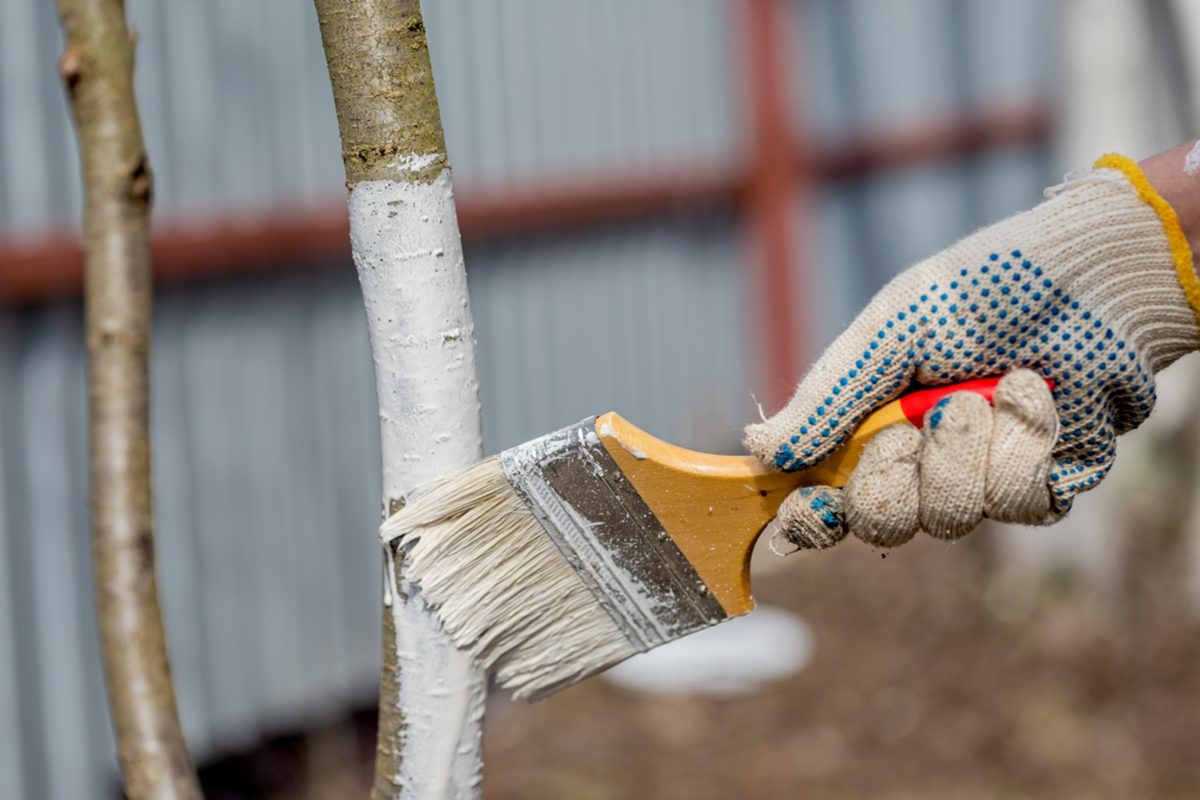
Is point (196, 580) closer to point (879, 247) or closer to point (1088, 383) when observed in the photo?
point (1088, 383)

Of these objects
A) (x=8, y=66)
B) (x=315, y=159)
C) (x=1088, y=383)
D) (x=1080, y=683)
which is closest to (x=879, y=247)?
(x=1080, y=683)

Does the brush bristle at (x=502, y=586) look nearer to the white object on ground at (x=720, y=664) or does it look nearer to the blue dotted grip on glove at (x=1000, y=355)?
the blue dotted grip on glove at (x=1000, y=355)

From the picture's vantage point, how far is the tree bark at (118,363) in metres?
1.55

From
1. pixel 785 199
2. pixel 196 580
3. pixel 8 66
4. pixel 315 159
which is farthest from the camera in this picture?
pixel 785 199

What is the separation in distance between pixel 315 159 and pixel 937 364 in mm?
2520

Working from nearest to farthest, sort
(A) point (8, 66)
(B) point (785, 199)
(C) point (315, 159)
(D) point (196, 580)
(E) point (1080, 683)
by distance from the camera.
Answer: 1. (A) point (8, 66)
2. (D) point (196, 580)
3. (C) point (315, 159)
4. (E) point (1080, 683)
5. (B) point (785, 199)

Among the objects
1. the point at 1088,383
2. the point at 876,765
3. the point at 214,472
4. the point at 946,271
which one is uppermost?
the point at 946,271

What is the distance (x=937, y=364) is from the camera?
1.45m

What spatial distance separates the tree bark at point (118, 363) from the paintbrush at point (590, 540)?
39cm

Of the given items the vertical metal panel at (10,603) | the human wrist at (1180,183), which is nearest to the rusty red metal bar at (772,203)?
the vertical metal panel at (10,603)

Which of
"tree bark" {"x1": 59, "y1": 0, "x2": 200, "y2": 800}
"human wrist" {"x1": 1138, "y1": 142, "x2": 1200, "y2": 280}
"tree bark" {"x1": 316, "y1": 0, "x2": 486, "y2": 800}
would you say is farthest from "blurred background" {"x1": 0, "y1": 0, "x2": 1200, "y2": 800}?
"human wrist" {"x1": 1138, "y1": 142, "x2": 1200, "y2": 280}

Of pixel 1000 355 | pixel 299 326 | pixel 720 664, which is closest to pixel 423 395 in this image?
pixel 1000 355

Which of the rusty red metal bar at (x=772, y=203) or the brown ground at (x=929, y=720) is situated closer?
the brown ground at (x=929, y=720)

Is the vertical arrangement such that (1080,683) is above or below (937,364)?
below
